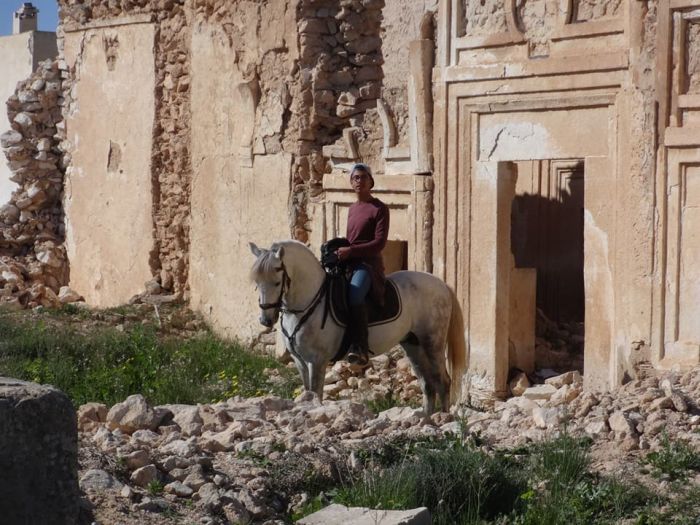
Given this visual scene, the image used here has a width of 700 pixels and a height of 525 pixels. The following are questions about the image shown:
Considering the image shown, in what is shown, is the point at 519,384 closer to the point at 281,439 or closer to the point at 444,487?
the point at 281,439

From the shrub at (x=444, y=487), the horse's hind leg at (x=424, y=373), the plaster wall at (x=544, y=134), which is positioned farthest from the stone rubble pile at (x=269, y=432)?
the plaster wall at (x=544, y=134)

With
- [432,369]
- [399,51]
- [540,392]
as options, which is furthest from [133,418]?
[399,51]

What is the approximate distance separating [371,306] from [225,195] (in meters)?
4.96

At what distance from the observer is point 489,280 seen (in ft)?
36.2

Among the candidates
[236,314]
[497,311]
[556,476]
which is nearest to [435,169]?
[497,311]

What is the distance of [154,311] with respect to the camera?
14.9 metres

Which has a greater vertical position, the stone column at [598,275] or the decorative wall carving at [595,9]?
Answer: the decorative wall carving at [595,9]

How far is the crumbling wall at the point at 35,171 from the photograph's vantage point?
58.8 feet

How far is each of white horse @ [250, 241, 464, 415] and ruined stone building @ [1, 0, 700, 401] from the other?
820mm

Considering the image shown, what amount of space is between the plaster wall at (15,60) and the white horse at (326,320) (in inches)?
460

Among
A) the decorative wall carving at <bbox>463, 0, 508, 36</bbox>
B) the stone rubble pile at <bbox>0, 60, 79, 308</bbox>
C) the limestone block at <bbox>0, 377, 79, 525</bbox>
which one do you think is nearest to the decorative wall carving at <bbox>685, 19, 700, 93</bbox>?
the decorative wall carving at <bbox>463, 0, 508, 36</bbox>

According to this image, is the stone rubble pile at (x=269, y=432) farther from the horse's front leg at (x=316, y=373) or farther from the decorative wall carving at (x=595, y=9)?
the decorative wall carving at (x=595, y=9)

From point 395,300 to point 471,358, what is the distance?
171 centimetres

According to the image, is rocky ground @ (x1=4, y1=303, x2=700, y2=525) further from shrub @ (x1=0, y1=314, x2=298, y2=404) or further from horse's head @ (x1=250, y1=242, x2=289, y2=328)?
shrub @ (x1=0, y1=314, x2=298, y2=404)
